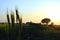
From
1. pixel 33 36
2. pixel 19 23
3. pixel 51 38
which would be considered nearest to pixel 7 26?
pixel 19 23

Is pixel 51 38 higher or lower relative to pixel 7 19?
lower

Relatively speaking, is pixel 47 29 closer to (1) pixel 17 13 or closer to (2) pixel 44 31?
(2) pixel 44 31

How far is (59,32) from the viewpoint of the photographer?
664cm

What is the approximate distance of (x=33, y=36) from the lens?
629 centimetres

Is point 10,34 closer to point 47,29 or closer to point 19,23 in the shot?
point 19,23

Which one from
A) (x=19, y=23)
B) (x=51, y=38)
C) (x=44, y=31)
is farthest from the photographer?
(x=44, y=31)

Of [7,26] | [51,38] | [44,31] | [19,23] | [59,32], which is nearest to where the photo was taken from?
[19,23]

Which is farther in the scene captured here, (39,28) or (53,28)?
(39,28)

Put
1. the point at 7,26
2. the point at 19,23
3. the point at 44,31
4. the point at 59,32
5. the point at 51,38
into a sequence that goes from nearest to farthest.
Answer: the point at 19,23 → the point at 7,26 → the point at 51,38 → the point at 44,31 → the point at 59,32

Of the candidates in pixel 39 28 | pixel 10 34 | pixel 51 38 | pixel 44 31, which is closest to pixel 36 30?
pixel 39 28

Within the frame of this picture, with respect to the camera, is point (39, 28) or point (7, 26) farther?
point (39, 28)

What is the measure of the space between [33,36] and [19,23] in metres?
4.33

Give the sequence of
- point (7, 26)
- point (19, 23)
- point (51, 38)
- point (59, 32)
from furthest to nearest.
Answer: point (59, 32) < point (51, 38) < point (7, 26) < point (19, 23)

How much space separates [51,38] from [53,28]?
0.49 metres
